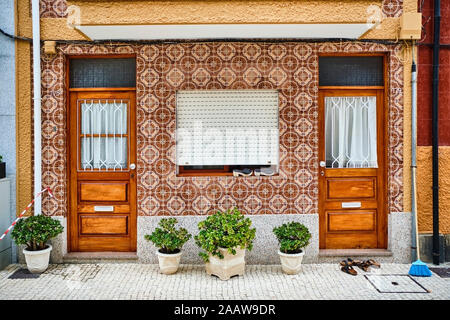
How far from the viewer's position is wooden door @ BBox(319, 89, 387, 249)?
7164 mm

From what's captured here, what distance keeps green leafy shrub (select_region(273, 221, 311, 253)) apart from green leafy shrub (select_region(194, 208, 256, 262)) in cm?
46

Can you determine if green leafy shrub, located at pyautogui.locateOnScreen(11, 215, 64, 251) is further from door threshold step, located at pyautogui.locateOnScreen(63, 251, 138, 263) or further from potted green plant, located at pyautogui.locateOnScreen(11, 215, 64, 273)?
door threshold step, located at pyautogui.locateOnScreen(63, 251, 138, 263)

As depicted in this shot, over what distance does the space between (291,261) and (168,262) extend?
5.96 feet

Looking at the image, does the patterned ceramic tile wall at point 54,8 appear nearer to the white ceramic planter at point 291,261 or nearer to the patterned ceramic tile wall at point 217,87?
the patterned ceramic tile wall at point 217,87

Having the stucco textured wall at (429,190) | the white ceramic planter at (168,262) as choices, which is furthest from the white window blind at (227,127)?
the stucco textured wall at (429,190)

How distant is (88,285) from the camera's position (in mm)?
6023

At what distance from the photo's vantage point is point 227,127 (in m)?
7.09

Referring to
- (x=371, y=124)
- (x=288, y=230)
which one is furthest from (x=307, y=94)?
(x=288, y=230)

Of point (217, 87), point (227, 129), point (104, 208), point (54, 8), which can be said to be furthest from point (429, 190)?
point (54, 8)

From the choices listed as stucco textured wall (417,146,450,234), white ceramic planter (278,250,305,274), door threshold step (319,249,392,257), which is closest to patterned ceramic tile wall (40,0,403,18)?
stucco textured wall (417,146,450,234)

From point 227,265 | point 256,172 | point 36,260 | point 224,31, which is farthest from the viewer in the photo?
point 256,172

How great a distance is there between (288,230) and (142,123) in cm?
284

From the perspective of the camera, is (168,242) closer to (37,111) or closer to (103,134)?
(103,134)

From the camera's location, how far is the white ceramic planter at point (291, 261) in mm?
6391
